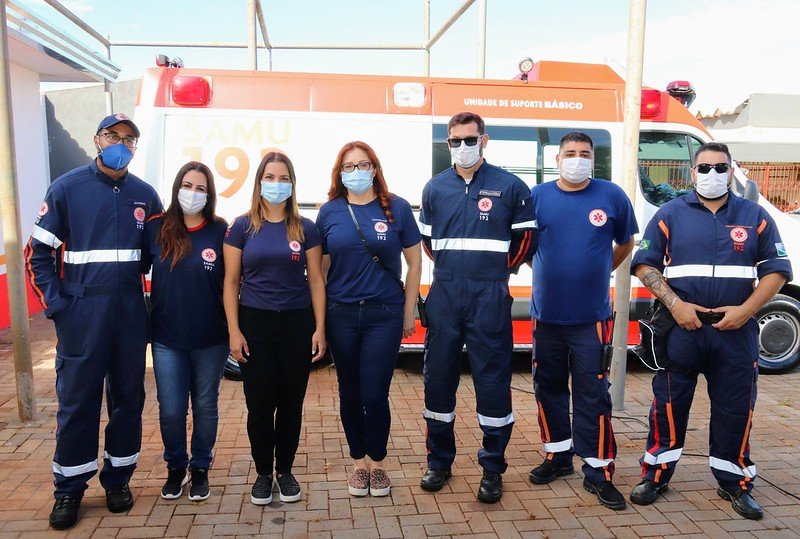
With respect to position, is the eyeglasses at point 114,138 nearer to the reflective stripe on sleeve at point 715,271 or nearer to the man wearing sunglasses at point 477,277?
the man wearing sunglasses at point 477,277

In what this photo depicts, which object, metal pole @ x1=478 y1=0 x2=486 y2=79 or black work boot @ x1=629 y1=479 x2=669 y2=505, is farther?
metal pole @ x1=478 y1=0 x2=486 y2=79

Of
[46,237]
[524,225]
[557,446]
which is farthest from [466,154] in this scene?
[46,237]

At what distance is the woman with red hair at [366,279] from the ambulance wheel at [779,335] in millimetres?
4494

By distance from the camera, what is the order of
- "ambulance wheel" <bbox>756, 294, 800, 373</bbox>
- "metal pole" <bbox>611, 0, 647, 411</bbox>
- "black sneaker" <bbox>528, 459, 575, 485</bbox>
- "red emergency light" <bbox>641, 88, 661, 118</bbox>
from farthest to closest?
"ambulance wheel" <bbox>756, 294, 800, 373</bbox>
"red emergency light" <bbox>641, 88, 661, 118</bbox>
"metal pole" <bbox>611, 0, 647, 411</bbox>
"black sneaker" <bbox>528, 459, 575, 485</bbox>

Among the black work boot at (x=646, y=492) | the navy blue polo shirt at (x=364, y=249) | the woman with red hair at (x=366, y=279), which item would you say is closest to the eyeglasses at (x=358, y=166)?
the woman with red hair at (x=366, y=279)

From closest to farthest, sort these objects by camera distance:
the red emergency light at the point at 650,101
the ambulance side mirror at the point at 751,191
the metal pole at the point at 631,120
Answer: the metal pole at the point at 631,120 < the ambulance side mirror at the point at 751,191 < the red emergency light at the point at 650,101

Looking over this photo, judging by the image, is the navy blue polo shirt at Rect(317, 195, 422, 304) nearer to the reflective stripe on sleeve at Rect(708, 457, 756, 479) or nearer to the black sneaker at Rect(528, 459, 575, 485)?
the black sneaker at Rect(528, 459, 575, 485)

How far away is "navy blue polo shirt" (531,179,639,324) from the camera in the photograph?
142 inches

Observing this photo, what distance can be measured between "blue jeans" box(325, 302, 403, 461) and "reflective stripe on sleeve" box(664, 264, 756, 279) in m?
1.54

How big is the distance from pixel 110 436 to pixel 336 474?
1.29 metres

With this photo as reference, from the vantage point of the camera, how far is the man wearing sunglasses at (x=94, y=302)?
3211 millimetres

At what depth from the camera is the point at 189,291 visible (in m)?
3.33

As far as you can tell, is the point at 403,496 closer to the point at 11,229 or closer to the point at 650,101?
the point at 11,229

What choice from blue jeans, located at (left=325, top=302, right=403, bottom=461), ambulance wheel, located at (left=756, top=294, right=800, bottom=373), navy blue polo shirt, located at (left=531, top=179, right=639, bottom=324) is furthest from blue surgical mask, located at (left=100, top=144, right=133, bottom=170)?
ambulance wheel, located at (left=756, top=294, right=800, bottom=373)
